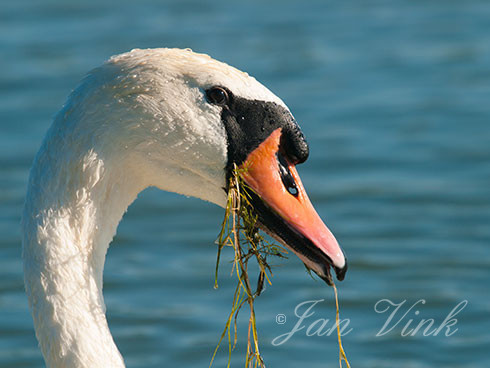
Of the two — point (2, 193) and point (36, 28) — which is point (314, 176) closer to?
point (2, 193)

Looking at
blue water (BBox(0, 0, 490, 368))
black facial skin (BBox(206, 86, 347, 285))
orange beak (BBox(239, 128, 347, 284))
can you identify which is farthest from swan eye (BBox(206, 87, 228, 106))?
blue water (BBox(0, 0, 490, 368))

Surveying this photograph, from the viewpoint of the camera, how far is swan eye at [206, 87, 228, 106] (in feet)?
Answer: 16.1

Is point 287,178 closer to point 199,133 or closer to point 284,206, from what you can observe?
point 284,206

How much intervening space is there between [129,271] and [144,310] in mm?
635

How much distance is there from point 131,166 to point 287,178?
72 cm

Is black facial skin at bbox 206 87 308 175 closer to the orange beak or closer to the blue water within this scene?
the orange beak

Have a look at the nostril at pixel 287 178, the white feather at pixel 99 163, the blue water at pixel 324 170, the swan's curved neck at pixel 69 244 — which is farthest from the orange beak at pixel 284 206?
the blue water at pixel 324 170

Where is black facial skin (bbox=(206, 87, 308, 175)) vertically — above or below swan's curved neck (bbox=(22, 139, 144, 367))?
above

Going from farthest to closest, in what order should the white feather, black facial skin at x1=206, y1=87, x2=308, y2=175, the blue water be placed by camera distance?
the blue water, black facial skin at x1=206, y1=87, x2=308, y2=175, the white feather

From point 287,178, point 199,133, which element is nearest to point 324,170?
point 287,178

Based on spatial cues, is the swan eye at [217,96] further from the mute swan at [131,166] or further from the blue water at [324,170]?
the blue water at [324,170]

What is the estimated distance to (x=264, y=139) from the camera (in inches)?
197

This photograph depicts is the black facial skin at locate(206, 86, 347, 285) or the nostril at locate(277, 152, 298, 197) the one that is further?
the nostril at locate(277, 152, 298, 197)

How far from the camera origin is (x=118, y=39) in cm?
1416
